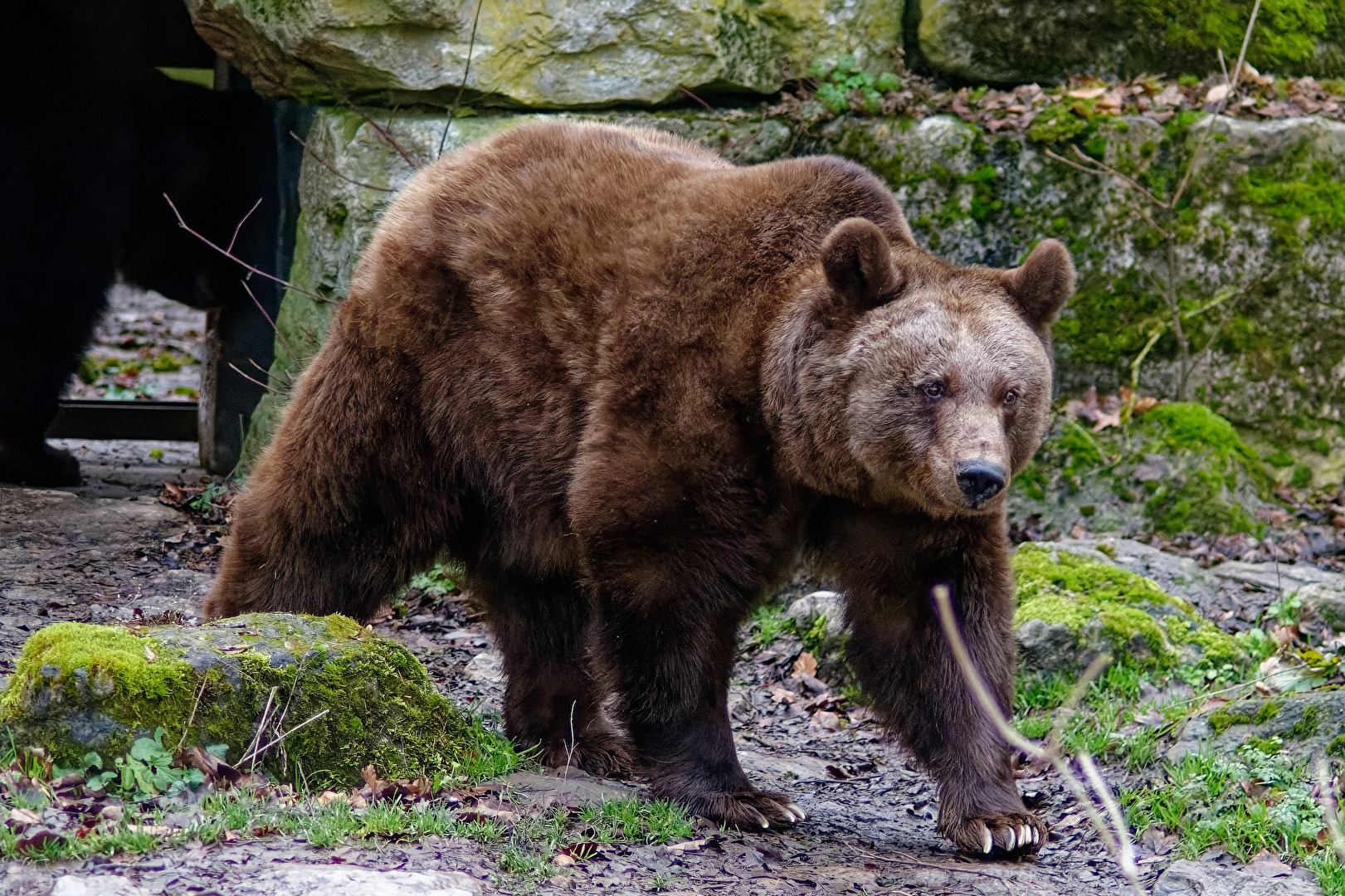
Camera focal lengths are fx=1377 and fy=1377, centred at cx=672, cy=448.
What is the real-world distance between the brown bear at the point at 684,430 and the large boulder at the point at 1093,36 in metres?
3.86

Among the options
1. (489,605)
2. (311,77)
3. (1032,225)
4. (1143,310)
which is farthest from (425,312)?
(1143,310)

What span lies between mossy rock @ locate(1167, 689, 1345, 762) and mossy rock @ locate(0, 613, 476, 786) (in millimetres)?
2660

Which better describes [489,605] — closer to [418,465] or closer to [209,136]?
[418,465]

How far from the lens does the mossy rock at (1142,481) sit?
7.65 meters

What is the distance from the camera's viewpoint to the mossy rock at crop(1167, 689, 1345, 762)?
15.2ft

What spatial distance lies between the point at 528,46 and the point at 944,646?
4760mm

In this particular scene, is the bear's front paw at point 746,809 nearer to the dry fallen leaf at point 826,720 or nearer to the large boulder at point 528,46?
the dry fallen leaf at point 826,720

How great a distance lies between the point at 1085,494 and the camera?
25.4 ft

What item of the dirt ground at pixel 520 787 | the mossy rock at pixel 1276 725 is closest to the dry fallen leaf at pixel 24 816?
the dirt ground at pixel 520 787

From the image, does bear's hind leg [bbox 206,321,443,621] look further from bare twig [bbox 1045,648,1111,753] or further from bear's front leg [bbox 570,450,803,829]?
bare twig [bbox 1045,648,1111,753]

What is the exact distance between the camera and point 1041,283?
441cm

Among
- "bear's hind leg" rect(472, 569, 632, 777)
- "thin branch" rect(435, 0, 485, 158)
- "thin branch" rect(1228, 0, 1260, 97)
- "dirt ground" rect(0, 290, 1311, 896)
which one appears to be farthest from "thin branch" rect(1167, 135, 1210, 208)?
"bear's hind leg" rect(472, 569, 632, 777)

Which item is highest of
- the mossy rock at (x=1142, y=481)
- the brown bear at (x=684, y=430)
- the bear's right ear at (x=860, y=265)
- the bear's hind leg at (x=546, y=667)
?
the bear's right ear at (x=860, y=265)

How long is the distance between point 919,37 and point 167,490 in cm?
546
